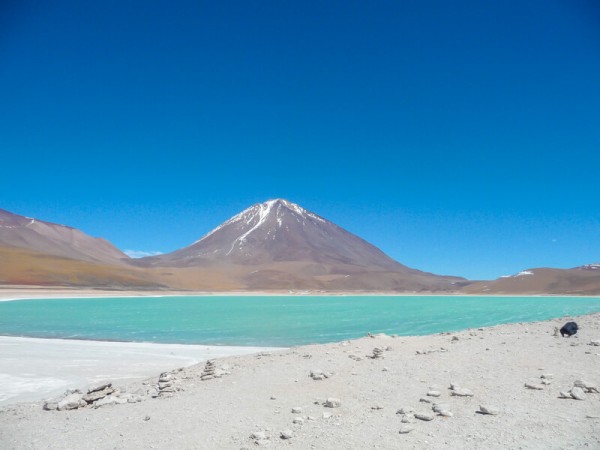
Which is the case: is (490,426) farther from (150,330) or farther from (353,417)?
(150,330)

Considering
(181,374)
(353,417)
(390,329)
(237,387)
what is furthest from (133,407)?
(390,329)

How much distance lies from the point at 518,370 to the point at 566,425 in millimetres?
2912

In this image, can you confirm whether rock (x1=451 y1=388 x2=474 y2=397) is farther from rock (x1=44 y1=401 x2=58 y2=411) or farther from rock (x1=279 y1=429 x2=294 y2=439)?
rock (x1=44 y1=401 x2=58 y2=411)

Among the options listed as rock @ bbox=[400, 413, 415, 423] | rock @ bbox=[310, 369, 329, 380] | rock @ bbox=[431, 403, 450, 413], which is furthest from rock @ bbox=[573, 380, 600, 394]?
rock @ bbox=[310, 369, 329, 380]

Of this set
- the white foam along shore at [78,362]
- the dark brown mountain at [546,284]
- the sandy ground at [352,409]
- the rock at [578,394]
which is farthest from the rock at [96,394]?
the dark brown mountain at [546,284]

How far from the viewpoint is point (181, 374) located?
10383 millimetres

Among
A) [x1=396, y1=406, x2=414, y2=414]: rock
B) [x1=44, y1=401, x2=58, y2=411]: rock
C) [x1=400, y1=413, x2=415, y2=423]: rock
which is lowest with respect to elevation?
[x1=44, y1=401, x2=58, y2=411]: rock

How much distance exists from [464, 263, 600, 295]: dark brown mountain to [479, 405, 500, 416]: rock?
132 m

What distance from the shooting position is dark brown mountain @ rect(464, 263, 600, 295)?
13162 centimetres

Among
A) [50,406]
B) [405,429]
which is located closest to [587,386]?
[405,429]

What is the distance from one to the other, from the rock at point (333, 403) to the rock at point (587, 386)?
345 centimetres

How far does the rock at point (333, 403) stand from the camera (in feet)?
23.3

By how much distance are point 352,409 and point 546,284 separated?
15258 cm

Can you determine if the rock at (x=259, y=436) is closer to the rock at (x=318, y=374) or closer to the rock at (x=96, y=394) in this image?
the rock at (x=318, y=374)
